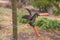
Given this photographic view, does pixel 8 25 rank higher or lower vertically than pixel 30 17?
lower

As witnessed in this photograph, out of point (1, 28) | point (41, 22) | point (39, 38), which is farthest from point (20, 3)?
point (39, 38)

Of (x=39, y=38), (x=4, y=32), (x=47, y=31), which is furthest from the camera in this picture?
(x=47, y=31)

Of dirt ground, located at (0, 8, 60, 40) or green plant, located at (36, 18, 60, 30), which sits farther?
green plant, located at (36, 18, 60, 30)

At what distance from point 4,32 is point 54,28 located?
195cm

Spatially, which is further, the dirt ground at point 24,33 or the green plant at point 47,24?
the green plant at point 47,24

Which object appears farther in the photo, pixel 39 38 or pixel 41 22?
pixel 41 22

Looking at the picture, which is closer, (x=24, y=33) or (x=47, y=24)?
(x=24, y=33)

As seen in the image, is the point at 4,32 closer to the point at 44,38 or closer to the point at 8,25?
the point at 8,25

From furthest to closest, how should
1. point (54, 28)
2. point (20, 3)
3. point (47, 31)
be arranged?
1. point (20, 3)
2. point (54, 28)
3. point (47, 31)

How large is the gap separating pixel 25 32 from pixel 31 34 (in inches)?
10.6

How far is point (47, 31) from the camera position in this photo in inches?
255

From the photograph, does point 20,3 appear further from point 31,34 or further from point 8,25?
point 31,34

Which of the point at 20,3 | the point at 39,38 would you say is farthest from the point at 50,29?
the point at 20,3

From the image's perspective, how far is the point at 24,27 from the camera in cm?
664
